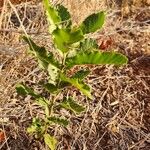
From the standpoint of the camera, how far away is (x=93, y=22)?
201cm

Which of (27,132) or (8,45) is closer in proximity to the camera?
(27,132)

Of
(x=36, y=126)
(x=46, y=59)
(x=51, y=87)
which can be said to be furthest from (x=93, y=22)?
(x=36, y=126)

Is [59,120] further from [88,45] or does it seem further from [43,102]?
[88,45]

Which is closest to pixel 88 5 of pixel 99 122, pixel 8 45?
pixel 8 45

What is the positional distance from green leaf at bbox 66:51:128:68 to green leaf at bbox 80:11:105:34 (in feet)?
0.44

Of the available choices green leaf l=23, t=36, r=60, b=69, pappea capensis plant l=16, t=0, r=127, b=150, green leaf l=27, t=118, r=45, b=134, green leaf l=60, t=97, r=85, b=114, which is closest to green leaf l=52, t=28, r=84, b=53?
pappea capensis plant l=16, t=0, r=127, b=150

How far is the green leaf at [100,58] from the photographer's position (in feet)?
6.18

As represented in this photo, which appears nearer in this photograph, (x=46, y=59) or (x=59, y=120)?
(x=46, y=59)

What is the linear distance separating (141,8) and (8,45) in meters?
1.34

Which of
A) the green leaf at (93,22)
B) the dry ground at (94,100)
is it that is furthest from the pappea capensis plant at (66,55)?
the dry ground at (94,100)

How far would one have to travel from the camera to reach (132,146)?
2.61 metres

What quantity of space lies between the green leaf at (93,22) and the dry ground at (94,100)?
65cm

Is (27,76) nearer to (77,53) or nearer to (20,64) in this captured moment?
(20,64)

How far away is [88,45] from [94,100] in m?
0.79
